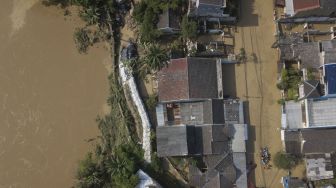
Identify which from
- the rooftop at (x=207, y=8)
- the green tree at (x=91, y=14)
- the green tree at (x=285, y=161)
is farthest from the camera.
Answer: the green tree at (x=91, y=14)

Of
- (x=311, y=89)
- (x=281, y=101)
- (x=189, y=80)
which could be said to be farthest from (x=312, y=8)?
(x=189, y=80)

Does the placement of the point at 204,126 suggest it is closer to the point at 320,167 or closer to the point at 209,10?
the point at 209,10

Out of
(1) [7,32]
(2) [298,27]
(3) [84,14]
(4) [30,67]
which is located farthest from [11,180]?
(2) [298,27]

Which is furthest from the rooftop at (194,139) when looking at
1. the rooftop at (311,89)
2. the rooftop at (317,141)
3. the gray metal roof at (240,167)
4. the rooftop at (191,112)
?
the rooftop at (311,89)

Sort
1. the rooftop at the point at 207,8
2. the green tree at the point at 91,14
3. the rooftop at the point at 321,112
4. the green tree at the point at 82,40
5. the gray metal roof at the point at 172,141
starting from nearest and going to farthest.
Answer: the rooftop at the point at 321,112 < the gray metal roof at the point at 172,141 < the rooftop at the point at 207,8 < the green tree at the point at 91,14 < the green tree at the point at 82,40

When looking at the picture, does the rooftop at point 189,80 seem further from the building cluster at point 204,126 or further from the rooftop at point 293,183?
the rooftop at point 293,183

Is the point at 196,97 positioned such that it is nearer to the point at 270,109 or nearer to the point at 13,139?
the point at 270,109
